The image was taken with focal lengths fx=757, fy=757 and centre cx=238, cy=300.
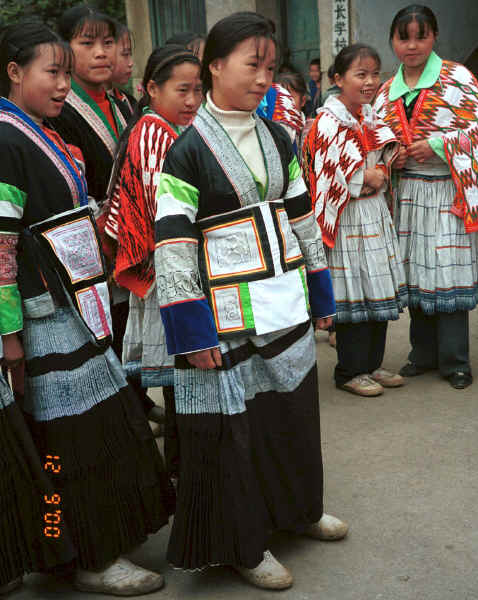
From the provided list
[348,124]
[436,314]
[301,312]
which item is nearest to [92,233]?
[301,312]

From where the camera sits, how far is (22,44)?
241 cm

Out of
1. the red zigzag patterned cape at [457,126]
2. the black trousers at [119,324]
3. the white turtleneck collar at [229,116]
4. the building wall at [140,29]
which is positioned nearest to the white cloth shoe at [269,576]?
the black trousers at [119,324]

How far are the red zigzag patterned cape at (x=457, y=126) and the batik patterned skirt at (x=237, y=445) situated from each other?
6.16 feet

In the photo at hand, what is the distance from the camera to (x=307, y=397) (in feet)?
8.65

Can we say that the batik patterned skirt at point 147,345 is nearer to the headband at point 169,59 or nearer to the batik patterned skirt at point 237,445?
the batik patterned skirt at point 237,445

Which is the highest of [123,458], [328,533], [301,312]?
[301,312]

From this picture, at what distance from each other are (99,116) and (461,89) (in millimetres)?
1959

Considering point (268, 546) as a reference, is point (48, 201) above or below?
above

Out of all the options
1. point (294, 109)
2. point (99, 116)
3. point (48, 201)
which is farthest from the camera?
point (294, 109)

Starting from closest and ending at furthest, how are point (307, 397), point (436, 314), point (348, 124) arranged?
point (307, 397)
point (348, 124)
point (436, 314)

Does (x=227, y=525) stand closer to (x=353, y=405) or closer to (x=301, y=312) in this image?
(x=301, y=312)

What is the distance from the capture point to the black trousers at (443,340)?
167 inches

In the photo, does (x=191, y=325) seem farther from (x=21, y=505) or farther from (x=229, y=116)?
(x=21, y=505)

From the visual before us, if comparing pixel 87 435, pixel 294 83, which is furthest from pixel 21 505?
pixel 294 83
